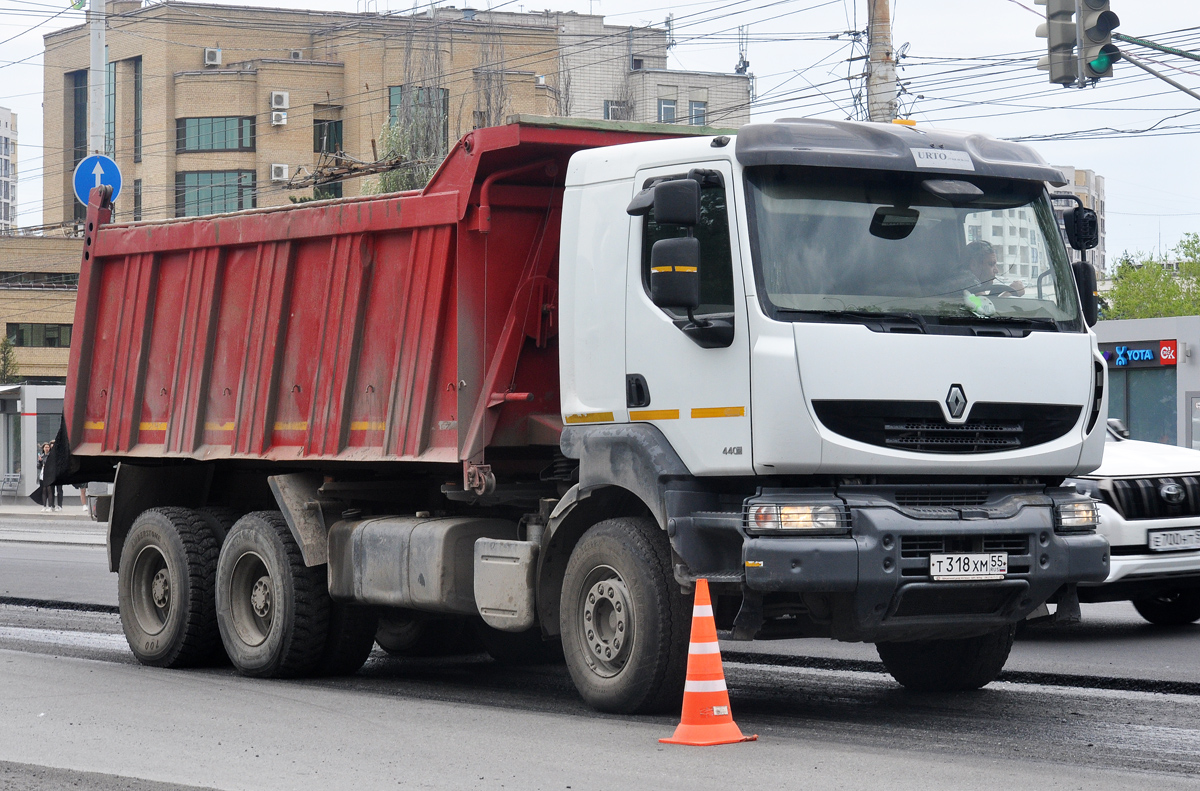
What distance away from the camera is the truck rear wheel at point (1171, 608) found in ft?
41.3

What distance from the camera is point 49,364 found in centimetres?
6462

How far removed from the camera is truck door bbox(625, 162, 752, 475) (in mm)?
7738

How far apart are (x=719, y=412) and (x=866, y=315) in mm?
831

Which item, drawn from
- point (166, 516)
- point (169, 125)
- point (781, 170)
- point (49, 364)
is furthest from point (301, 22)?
point (781, 170)

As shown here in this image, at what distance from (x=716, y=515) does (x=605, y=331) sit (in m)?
1.28

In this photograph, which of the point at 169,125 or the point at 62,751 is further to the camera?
the point at 169,125

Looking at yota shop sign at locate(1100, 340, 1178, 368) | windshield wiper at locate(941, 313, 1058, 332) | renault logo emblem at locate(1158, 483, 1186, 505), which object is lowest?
renault logo emblem at locate(1158, 483, 1186, 505)

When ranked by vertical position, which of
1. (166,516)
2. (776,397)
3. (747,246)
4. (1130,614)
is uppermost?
(747,246)

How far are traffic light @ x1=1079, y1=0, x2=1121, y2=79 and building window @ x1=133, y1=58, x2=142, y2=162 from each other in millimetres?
49471

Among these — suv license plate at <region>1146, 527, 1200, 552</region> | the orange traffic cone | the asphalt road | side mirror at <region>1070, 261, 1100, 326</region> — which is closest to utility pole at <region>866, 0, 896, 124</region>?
suv license plate at <region>1146, 527, 1200, 552</region>

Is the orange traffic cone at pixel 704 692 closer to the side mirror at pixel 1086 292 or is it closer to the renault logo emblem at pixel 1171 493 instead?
the side mirror at pixel 1086 292

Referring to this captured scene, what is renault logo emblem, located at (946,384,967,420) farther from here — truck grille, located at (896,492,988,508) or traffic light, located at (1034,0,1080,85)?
traffic light, located at (1034,0,1080,85)

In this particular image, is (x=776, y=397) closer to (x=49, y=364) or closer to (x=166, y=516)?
(x=166, y=516)

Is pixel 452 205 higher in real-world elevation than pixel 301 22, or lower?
lower
